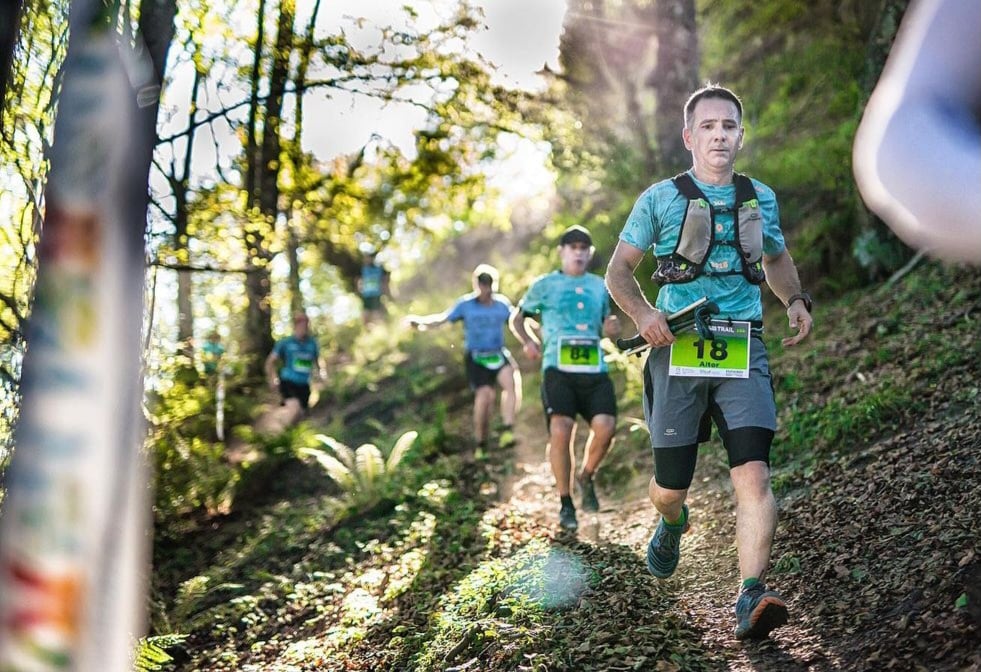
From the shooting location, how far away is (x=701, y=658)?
341 cm

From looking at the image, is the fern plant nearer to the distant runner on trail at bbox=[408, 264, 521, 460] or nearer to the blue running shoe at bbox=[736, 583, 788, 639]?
the distant runner on trail at bbox=[408, 264, 521, 460]

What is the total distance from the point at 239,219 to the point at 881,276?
6.58 m

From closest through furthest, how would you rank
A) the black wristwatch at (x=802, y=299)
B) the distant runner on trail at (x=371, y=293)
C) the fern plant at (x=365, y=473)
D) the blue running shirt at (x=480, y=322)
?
the black wristwatch at (x=802, y=299) → the fern plant at (x=365, y=473) → the blue running shirt at (x=480, y=322) → the distant runner on trail at (x=371, y=293)

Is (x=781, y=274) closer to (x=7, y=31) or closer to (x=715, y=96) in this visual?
(x=715, y=96)

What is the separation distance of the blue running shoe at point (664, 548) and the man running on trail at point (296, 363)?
31.8 ft

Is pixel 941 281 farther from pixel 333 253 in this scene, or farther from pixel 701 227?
pixel 333 253

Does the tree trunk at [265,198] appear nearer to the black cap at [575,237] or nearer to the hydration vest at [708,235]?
the black cap at [575,237]

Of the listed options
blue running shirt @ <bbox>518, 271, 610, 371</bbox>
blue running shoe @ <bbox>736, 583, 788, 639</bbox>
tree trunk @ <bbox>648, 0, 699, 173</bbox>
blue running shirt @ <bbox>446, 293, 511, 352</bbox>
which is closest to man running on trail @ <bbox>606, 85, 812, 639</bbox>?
blue running shoe @ <bbox>736, 583, 788, 639</bbox>

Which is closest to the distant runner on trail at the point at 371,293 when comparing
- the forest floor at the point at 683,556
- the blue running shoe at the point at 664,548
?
the forest floor at the point at 683,556

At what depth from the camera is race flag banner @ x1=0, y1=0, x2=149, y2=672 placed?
274 centimetres

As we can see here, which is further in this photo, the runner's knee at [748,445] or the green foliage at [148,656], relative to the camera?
the green foliage at [148,656]

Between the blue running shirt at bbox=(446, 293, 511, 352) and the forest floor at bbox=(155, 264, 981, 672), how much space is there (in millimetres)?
1572

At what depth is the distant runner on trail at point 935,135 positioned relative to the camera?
125cm

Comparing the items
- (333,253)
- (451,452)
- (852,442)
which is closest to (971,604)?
(852,442)
